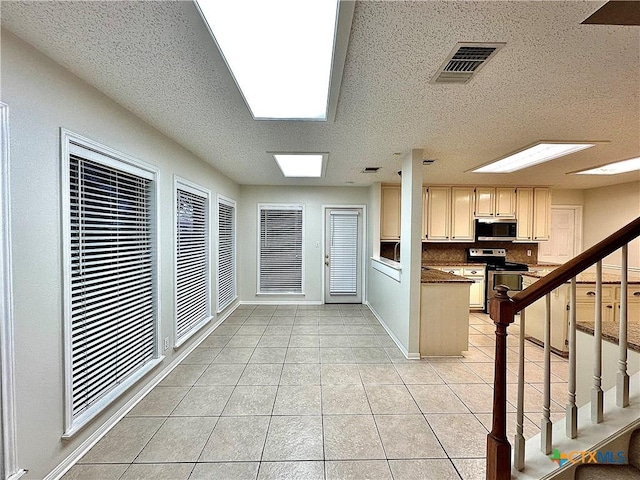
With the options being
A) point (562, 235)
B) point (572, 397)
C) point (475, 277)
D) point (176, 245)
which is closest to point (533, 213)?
point (562, 235)

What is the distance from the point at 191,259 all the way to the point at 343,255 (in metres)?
3.09

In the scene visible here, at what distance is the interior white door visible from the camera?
5980mm

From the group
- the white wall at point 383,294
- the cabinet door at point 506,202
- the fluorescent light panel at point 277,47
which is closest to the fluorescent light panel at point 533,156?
the cabinet door at point 506,202

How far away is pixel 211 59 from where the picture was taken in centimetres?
159

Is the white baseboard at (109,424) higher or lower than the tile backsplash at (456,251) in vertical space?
lower

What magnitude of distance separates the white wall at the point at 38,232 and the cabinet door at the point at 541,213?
21.9 ft

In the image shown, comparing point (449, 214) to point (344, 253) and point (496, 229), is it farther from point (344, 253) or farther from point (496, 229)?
point (344, 253)

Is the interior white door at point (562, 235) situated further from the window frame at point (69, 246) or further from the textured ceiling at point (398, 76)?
the window frame at point (69, 246)

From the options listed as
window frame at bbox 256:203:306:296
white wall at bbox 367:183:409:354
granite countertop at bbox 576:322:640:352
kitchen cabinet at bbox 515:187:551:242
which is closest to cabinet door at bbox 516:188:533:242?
kitchen cabinet at bbox 515:187:551:242

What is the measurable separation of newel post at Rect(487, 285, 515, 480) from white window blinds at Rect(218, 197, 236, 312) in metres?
3.96

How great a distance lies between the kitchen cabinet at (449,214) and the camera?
5.39m

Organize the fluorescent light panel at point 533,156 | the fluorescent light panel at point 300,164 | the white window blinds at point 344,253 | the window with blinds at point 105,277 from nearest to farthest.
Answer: the window with blinds at point 105,277 < the fluorescent light panel at point 533,156 < the fluorescent light panel at point 300,164 < the white window blinds at point 344,253

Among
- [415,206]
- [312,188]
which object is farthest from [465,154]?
[312,188]

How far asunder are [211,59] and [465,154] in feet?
9.78
